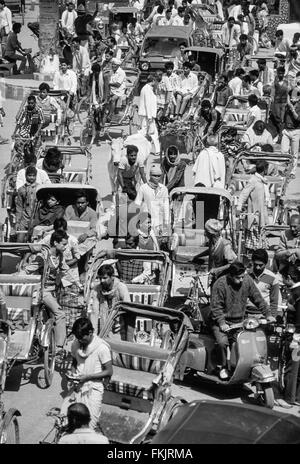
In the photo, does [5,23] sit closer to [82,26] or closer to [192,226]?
[82,26]

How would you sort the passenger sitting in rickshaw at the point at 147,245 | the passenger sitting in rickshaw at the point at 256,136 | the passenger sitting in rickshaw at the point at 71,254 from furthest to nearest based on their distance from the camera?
the passenger sitting in rickshaw at the point at 256,136, the passenger sitting in rickshaw at the point at 147,245, the passenger sitting in rickshaw at the point at 71,254

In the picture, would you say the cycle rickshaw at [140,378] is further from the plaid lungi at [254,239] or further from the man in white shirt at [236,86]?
the man in white shirt at [236,86]

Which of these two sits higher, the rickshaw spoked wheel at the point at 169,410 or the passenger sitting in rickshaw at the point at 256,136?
the passenger sitting in rickshaw at the point at 256,136

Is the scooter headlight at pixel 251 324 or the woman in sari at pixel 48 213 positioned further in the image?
the woman in sari at pixel 48 213

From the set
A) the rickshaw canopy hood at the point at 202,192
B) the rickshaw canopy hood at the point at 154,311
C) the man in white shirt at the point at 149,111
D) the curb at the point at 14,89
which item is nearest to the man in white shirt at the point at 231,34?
the curb at the point at 14,89

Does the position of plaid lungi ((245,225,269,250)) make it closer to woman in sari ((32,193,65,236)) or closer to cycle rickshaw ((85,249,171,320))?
cycle rickshaw ((85,249,171,320))

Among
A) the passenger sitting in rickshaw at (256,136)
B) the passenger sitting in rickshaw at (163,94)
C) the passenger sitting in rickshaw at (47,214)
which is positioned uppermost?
the passenger sitting in rickshaw at (163,94)

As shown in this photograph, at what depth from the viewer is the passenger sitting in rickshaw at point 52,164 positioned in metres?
18.8

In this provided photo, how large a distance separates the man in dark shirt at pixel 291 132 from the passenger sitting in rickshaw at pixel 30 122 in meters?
4.37

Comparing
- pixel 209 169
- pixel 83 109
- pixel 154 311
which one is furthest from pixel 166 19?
pixel 154 311

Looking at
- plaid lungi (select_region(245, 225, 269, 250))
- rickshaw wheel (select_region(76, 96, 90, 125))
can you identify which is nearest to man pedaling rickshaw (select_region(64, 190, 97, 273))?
plaid lungi (select_region(245, 225, 269, 250))

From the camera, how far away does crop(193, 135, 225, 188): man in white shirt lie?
1889cm

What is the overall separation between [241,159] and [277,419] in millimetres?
9540

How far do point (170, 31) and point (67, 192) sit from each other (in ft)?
43.3
